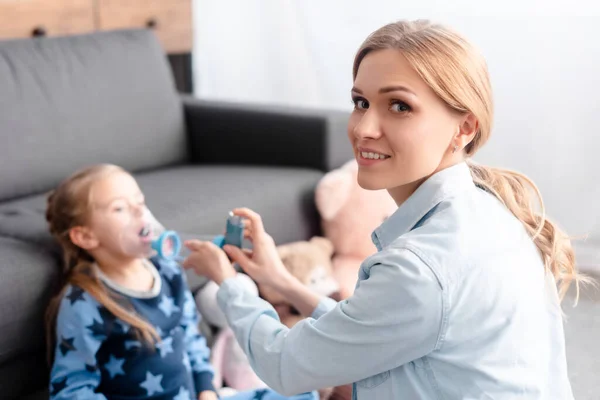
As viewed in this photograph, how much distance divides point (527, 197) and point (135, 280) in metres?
0.82

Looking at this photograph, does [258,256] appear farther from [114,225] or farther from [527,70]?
[527,70]

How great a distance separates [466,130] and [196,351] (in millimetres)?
868

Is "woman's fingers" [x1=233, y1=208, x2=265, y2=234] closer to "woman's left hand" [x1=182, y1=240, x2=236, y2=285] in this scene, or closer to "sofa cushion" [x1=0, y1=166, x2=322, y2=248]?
"woman's left hand" [x1=182, y1=240, x2=236, y2=285]

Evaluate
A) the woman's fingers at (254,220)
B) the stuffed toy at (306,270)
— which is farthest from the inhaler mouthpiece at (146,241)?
the stuffed toy at (306,270)

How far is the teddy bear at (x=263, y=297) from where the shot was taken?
185 centimetres

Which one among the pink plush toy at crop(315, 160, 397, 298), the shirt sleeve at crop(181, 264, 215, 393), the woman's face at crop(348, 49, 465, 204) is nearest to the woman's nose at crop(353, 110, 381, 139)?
the woman's face at crop(348, 49, 465, 204)

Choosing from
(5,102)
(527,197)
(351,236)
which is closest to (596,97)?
(351,236)

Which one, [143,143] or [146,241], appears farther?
[143,143]

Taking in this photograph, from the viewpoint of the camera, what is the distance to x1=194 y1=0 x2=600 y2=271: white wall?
104 inches

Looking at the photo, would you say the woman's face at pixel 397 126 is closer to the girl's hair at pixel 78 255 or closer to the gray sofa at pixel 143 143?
the girl's hair at pixel 78 255

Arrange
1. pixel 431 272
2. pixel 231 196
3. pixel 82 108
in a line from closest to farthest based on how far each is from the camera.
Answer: pixel 431 272, pixel 231 196, pixel 82 108

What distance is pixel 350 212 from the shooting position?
223 cm

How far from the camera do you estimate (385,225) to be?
1093mm

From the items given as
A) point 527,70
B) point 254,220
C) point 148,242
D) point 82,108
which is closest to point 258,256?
point 254,220
